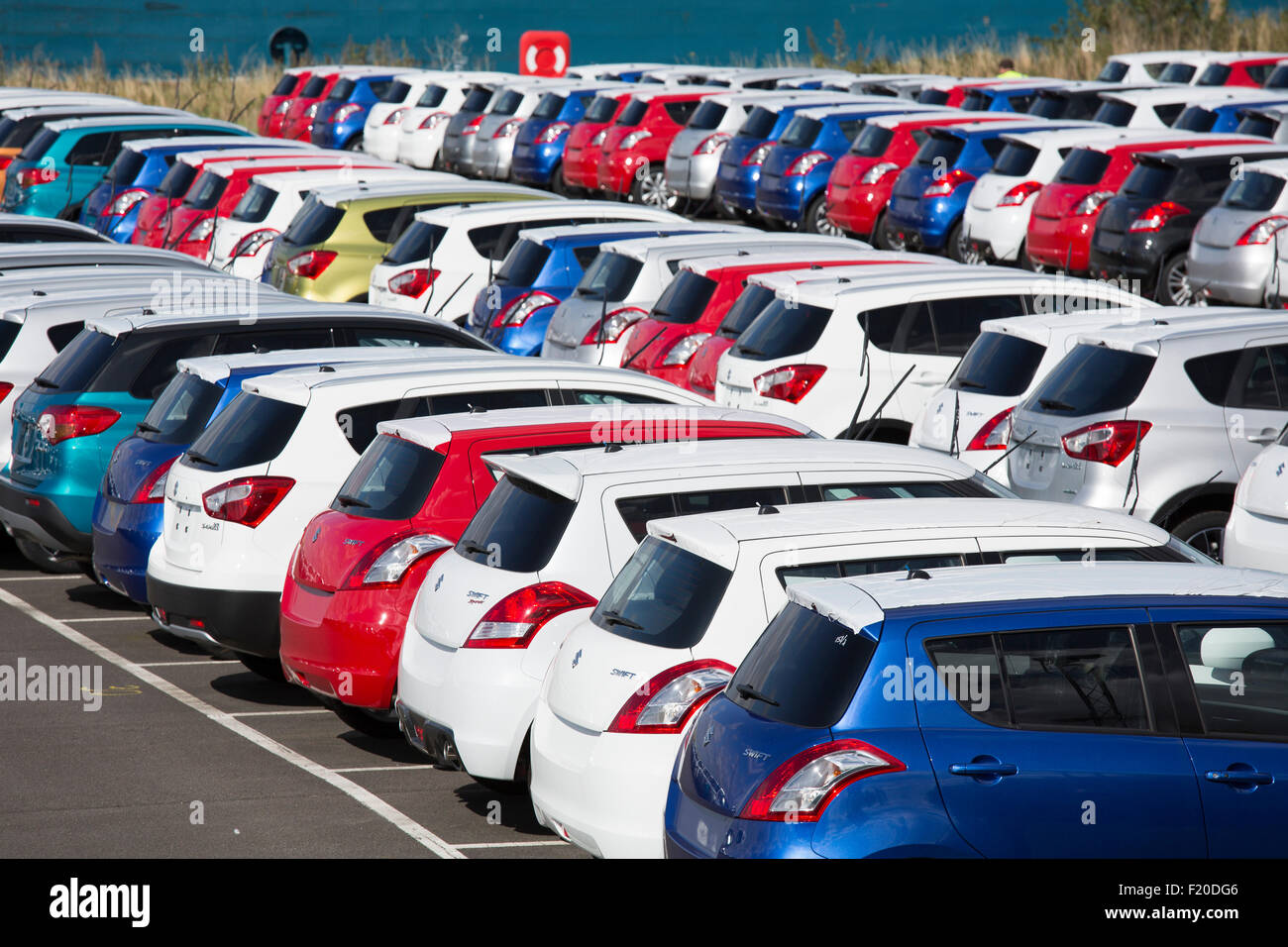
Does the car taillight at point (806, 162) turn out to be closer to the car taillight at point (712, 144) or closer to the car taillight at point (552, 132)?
the car taillight at point (712, 144)

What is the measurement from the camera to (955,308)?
13297 millimetres

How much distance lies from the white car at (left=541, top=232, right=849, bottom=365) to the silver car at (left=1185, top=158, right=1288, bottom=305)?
171 inches

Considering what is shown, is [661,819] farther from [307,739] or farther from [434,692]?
[307,739]

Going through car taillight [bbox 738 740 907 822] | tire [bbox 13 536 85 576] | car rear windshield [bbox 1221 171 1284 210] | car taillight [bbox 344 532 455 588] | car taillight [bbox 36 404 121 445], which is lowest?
tire [bbox 13 536 85 576]

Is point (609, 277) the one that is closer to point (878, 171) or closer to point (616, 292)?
Answer: point (616, 292)

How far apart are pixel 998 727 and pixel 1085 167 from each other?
15460mm

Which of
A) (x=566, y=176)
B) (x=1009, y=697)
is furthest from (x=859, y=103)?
(x=1009, y=697)

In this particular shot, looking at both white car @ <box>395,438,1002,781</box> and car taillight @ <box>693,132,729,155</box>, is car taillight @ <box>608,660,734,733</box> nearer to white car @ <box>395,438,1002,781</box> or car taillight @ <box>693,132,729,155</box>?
white car @ <box>395,438,1002,781</box>

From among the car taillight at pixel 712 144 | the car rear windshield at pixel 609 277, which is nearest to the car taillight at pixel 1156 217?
Answer: the car rear windshield at pixel 609 277

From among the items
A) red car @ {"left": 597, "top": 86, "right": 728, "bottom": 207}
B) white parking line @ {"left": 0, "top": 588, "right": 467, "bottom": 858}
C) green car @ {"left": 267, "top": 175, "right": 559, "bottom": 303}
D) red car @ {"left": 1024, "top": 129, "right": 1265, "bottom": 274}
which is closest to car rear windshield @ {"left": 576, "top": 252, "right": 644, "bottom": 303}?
green car @ {"left": 267, "top": 175, "right": 559, "bottom": 303}

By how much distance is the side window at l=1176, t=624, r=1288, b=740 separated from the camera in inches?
225

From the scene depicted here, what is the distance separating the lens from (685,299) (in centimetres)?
1450

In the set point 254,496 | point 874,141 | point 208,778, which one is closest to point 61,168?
point 874,141
